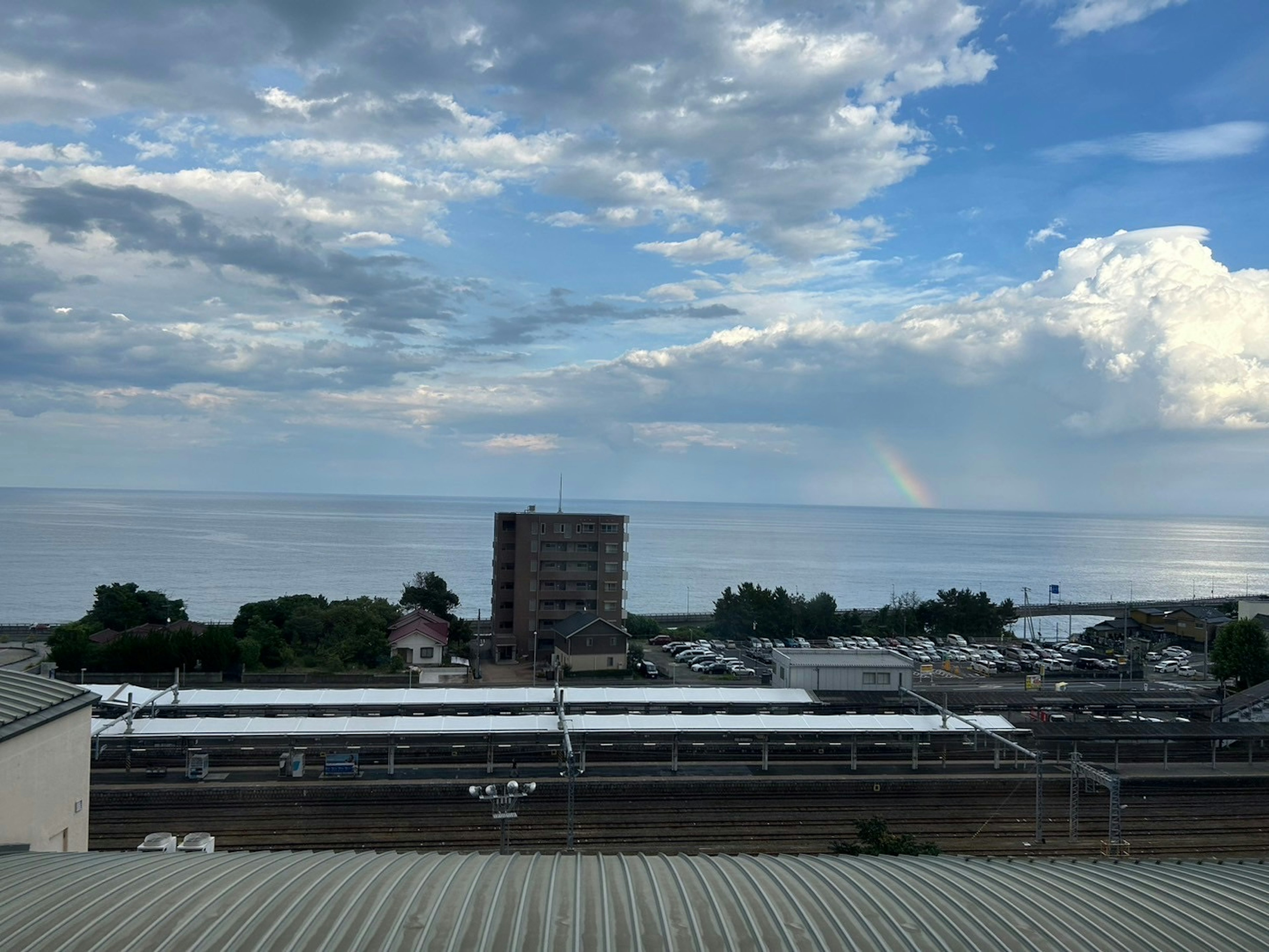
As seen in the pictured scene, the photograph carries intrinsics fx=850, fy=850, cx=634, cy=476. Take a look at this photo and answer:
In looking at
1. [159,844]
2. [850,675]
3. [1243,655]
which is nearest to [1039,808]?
[850,675]

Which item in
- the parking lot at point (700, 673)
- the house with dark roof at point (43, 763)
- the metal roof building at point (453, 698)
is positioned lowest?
the parking lot at point (700, 673)

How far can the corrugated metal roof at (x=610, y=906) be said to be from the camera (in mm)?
4309

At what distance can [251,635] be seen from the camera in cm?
2984

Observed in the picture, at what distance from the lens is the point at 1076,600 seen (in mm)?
74062

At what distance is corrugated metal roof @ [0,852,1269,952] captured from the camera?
4.31 metres

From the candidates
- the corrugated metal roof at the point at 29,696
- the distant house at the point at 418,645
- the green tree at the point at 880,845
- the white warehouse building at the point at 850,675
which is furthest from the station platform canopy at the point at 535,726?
the distant house at the point at 418,645

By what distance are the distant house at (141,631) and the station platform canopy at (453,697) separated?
775cm

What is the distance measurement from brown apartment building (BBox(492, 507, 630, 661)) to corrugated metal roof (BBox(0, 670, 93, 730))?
2454 cm

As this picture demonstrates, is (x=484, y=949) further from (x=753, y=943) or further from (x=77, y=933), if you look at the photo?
(x=77, y=933)

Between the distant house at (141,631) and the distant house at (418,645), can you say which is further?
the distant house at (418,645)

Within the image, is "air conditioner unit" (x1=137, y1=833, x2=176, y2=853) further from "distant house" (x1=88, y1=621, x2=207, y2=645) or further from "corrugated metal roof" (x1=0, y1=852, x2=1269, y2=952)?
"distant house" (x1=88, y1=621, x2=207, y2=645)

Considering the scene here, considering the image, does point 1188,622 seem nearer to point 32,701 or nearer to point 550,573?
point 550,573

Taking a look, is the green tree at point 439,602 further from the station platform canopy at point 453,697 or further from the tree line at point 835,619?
the station platform canopy at point 453,697

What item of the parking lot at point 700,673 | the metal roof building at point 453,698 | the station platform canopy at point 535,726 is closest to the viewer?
the station platform canopy at point 535,726
